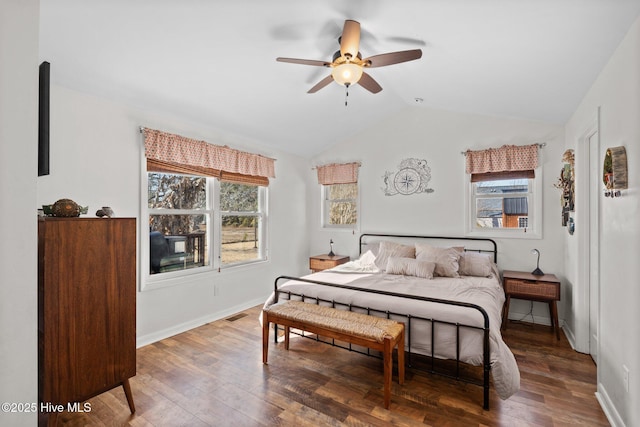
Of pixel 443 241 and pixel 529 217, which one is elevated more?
pixel 529 217

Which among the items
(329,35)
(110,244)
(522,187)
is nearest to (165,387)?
(110,244)

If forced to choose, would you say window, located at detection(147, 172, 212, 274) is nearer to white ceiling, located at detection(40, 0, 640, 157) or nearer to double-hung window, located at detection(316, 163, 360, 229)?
white ceiling, located at detection(40, 0, 640, 157)

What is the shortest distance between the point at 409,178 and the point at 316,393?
3.26 meters

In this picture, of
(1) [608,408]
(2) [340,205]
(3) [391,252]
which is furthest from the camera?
(2) [340,205]

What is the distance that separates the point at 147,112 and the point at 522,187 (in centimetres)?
452

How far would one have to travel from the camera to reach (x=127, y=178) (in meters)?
3.05

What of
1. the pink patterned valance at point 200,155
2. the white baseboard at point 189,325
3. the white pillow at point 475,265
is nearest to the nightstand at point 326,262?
the white baseboard at point 189,325

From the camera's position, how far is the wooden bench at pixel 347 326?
2.13m

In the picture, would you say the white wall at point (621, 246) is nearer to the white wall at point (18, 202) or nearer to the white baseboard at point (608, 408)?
the white baseboard at point (608, 408)

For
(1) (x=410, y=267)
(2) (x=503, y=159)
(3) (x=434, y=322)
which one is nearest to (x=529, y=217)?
(2) (x=503, y=159)

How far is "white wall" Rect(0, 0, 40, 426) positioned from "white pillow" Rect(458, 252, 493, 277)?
3.73m

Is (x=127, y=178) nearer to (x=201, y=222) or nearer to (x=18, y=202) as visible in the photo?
(x=201, y=222)

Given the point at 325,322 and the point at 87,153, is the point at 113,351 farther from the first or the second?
the point at 87,153

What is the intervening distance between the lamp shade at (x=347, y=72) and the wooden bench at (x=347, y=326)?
1.89 metres
